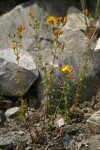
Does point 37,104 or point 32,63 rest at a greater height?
point 32,63

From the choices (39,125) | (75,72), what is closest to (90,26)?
(75,72)

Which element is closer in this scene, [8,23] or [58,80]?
[58,80]

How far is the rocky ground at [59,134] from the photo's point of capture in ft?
12.9

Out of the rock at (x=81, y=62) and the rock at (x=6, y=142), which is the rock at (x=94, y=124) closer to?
the rock at (x=81, y=62)

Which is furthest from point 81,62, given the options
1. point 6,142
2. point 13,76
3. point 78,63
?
point 6,142

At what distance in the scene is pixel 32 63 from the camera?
15.5 ft

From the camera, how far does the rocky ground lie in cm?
392

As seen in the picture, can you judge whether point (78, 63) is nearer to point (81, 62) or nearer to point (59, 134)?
point (81, 62)

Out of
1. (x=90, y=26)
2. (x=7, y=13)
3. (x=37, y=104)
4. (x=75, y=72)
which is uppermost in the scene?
(x=7, y=13)

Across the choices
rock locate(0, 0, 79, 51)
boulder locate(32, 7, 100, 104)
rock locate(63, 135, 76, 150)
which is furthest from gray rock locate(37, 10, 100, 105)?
rock locate(63, 135, 76, 150)

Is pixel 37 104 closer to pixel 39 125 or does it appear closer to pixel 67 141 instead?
pixel 39 125

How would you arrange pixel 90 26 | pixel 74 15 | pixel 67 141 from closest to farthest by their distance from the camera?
pixel 67 141 < pixel 90 26 < pixel 74 15

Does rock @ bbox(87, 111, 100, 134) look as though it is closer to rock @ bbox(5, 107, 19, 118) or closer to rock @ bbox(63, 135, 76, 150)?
rock @ bbox(63, 135, 76, 150)

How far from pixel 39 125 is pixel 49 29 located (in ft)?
6.80
